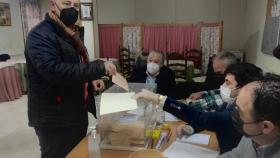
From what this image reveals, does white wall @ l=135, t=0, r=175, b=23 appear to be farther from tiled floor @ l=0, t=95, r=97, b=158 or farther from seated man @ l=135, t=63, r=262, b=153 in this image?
seated man @ l=135, t=63, r=262, b=153

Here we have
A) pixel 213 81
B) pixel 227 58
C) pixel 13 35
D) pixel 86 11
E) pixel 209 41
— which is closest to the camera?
pixel 227 58

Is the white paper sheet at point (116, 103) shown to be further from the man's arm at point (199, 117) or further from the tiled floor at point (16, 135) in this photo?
the tiled floor at point (16, 135)

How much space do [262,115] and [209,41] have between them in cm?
514

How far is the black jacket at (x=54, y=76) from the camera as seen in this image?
1262 mm

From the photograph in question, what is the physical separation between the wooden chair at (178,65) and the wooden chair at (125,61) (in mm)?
856

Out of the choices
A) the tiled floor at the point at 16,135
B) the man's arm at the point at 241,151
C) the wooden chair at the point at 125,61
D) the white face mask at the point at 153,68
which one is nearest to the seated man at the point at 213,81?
the white face mask at the point at 153,68

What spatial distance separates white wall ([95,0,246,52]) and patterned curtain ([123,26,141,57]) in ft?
2.78

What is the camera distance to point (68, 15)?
1446 mm

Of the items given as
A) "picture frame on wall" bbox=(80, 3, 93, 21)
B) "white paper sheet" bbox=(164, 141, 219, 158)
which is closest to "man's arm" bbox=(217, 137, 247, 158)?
"white paper sheet" bbox=(164, 141, 219, 158)

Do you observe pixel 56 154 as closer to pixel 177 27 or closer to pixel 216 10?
pixel 177 27

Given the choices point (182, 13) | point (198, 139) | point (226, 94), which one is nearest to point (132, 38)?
point (182, 13)

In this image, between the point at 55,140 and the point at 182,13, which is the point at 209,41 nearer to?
the point at 182,13

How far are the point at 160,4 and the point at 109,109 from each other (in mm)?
6027

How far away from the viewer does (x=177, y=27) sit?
19.5 ft
